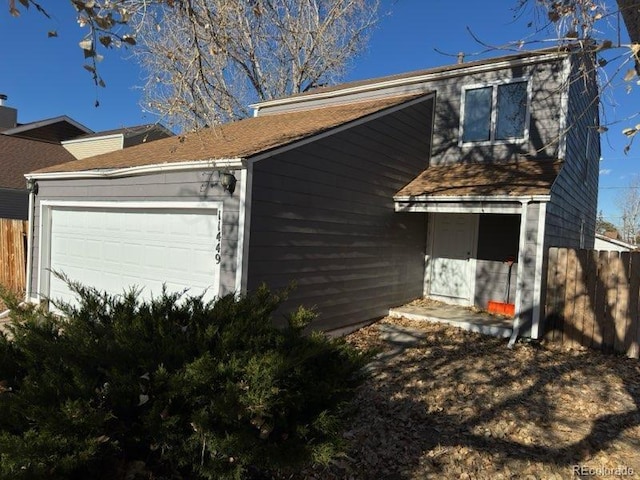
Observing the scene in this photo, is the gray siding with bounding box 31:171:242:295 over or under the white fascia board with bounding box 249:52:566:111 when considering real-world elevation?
under

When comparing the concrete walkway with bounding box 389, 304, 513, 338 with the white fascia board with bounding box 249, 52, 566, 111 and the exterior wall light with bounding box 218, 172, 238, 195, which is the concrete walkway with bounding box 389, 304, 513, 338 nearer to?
the exterior wall light with bounding box 218, 172, 238, 195

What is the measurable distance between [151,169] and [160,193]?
0.40 meters

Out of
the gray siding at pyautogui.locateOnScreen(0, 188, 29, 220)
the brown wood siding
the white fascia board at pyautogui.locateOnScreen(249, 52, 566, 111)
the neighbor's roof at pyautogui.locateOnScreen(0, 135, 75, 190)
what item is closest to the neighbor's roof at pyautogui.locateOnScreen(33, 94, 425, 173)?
the white fascia board at pyautogui.locateOnScreen(249, 52, 566, 111)

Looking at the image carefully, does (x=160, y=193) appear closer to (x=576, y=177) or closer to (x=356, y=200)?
(x=356, y=200)

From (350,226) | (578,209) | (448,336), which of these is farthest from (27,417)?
(578,209)

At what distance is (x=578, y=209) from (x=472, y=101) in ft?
15.2

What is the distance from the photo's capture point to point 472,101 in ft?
32.8

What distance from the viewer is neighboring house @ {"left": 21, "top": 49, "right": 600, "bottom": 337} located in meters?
6.81

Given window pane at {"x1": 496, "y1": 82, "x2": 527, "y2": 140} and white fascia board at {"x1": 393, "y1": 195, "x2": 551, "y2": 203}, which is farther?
window pane at {"x1": 496, "y1": 82, "x2": 527, "y2": 140}

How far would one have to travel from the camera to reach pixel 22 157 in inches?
758

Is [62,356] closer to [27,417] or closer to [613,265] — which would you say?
[27,417]
